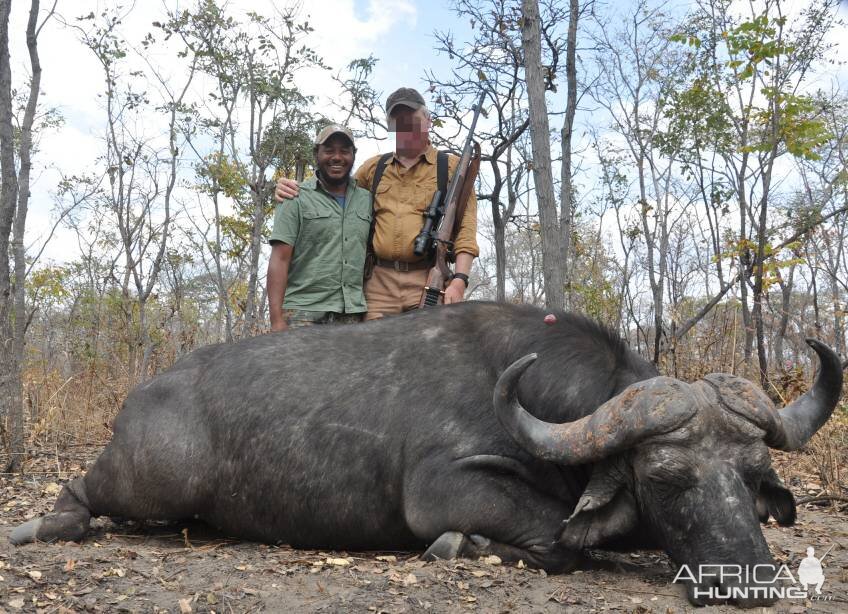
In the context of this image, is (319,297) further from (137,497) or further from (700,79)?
(700,79)

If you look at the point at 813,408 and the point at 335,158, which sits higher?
the point at 335,158

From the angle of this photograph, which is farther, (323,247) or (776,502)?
(323,247)

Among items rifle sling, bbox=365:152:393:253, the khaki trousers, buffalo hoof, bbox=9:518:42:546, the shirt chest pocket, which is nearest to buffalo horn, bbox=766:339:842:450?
the khaki trousers

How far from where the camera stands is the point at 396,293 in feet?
19.6

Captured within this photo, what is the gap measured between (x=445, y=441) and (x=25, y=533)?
7.96 ft

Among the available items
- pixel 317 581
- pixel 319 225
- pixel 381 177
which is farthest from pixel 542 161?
pixel 317 581

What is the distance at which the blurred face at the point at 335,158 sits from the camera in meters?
5.84

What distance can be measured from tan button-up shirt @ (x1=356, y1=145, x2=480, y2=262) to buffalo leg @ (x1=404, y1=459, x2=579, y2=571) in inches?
86.1

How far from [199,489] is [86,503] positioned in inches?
28.7

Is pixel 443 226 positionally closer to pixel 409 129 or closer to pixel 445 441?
pixel 409 129

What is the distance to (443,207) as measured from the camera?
19.4ft

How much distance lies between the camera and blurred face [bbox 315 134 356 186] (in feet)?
19.2

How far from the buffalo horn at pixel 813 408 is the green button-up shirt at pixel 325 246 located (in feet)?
10.3

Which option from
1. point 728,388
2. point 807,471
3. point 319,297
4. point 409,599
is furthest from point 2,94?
point 807,471
